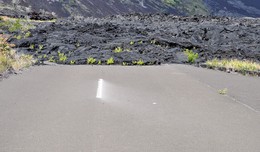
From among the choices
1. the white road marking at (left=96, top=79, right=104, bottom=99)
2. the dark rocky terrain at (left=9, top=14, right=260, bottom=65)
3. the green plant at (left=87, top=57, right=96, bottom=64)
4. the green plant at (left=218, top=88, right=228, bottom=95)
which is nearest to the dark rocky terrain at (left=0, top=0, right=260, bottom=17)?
the dark rocky terrain at (left=9, top=14, right=260, bottom=65)

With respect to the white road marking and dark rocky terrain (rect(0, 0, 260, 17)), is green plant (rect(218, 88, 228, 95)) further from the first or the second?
dark rocky terrain (rect(0, 0, 260, 17))

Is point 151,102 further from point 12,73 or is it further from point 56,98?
point 12,73

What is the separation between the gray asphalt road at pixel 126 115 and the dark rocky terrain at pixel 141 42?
733cm

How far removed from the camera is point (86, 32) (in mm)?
26859


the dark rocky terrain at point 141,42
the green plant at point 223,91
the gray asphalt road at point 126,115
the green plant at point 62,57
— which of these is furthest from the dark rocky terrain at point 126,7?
the green plant at point 223,91

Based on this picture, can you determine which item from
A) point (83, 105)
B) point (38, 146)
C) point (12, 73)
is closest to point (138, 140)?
point (38, 146)

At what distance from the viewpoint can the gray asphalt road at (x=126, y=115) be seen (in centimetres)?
638

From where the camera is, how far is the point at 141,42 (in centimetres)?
2428

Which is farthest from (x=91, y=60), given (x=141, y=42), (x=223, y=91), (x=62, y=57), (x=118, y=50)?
(x=223, y=91)

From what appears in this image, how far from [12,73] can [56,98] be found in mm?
4626

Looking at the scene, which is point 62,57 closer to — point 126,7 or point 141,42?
point 141,42

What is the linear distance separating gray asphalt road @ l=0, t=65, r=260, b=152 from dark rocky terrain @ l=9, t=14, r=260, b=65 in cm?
733

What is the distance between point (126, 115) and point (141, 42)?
16.3m

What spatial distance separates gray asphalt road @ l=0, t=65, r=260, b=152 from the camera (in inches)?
251
